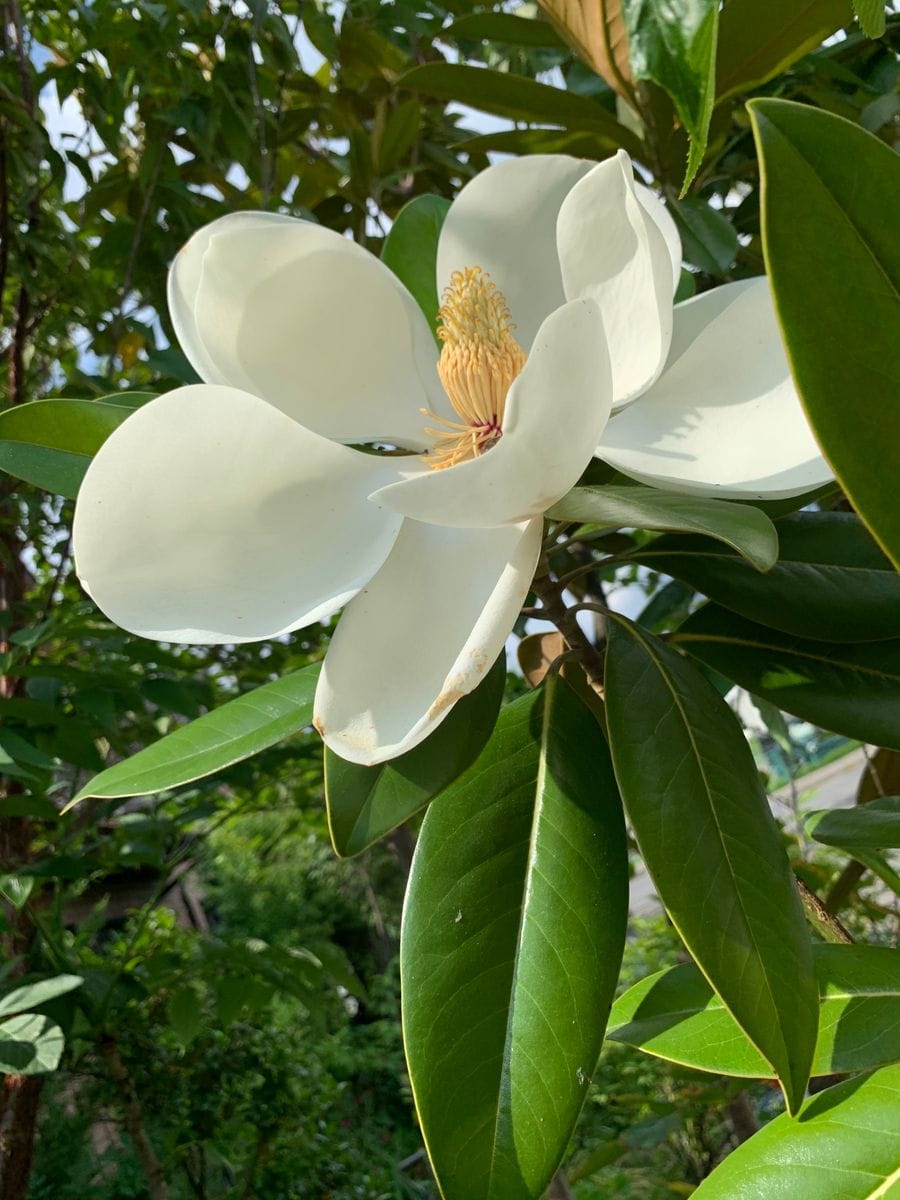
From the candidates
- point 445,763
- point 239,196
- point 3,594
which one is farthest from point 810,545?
point 3,594

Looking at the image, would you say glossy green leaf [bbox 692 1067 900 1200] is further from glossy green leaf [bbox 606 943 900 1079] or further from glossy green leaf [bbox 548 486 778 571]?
glossy green leaf [bbox 548 486 778 571]

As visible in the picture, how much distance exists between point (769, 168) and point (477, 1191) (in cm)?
40

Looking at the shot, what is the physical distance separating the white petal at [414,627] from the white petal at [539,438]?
0.04m

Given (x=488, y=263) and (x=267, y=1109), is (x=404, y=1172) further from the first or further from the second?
(x=488, y=263)

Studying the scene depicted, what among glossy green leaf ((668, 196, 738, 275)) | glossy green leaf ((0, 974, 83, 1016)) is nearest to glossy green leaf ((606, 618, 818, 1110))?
glossy green leaf ((668, 196, 738, 275))

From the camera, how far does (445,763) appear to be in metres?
0.48

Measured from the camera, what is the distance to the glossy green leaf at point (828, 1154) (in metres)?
0.40

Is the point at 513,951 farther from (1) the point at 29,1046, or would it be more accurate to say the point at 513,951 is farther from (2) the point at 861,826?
(1) the point at 29,1046

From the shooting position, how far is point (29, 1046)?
1.08m

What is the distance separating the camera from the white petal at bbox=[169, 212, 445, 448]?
1.74 feet

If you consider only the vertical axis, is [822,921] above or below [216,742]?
below

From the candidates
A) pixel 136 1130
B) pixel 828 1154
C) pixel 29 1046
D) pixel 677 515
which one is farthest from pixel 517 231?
pixel 136 1130

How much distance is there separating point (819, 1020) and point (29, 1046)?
3.03ft

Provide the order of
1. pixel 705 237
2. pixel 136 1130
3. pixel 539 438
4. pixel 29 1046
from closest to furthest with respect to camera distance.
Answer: pixel 539 438 → pixel 705 237 → pixel 29 1046 → pixel 136 1130
